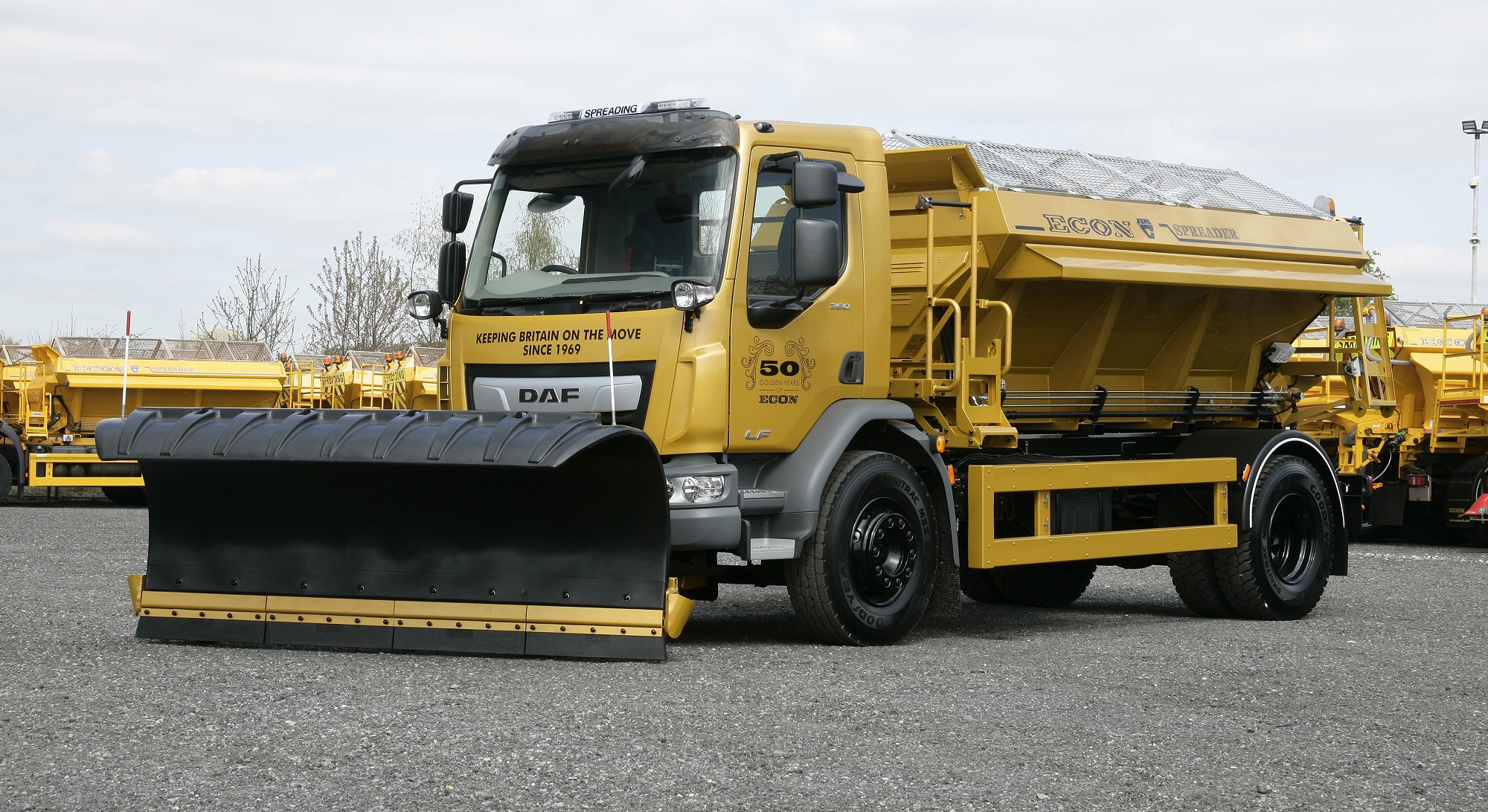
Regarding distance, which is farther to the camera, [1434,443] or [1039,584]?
[1434,443]

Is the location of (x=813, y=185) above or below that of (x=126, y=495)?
above

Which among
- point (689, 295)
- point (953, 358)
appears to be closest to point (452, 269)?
point (689, 295)

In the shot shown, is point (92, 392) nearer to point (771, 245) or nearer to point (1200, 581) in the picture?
point (1200, 581)

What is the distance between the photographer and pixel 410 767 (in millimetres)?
5254

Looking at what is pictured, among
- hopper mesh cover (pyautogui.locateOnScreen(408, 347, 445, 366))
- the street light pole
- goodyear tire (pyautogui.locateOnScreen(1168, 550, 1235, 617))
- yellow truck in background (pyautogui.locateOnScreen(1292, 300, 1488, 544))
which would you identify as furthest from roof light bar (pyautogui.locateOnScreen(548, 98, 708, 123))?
the street light pole

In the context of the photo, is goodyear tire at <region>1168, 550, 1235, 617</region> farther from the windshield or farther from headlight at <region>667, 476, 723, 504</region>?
the windshield

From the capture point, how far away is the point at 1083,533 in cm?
987

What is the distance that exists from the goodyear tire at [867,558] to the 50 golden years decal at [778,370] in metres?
0.51

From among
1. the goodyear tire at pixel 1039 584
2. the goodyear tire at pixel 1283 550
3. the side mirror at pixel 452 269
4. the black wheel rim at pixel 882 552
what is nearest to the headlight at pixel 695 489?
the black wheel rim at pixel 882 552

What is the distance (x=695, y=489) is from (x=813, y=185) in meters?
1.63

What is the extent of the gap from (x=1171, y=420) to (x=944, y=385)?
2.75 meters

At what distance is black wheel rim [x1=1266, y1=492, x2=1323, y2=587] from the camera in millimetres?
11281

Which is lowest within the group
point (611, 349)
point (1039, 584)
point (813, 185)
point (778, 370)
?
point (1039, 584)

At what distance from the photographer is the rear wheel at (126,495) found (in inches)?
942
